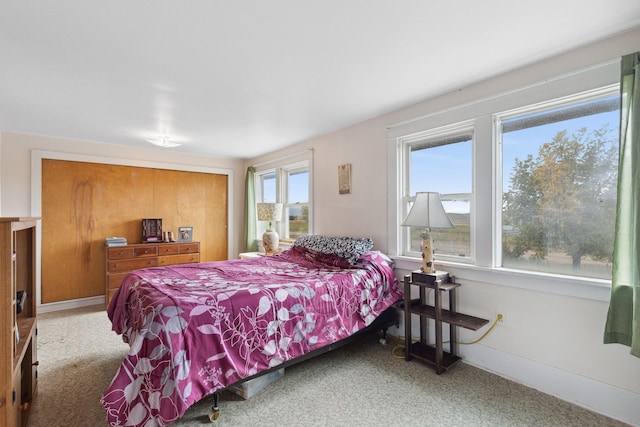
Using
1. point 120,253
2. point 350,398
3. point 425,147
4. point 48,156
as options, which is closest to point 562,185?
point 425,147

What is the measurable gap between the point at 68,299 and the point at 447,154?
5.10 meters

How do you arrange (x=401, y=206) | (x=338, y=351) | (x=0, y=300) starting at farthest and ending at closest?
1. (x=401, y=206)
2. (x=338, y=351)
3. (x=0, y=300)

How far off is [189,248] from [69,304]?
165cm

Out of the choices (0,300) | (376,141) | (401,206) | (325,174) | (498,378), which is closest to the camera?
(0,300)

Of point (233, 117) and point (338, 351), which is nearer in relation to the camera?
point (338, 351)

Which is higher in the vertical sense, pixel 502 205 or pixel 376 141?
pixel 376 141

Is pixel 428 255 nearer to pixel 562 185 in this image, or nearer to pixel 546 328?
pixel 546 328

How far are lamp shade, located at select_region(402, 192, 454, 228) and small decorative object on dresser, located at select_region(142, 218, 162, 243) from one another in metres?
3.88

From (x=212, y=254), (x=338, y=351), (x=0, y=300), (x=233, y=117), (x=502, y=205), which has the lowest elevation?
(x=338, y=351)

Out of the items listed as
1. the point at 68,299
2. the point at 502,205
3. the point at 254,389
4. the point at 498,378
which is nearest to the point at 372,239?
the point at 502,205

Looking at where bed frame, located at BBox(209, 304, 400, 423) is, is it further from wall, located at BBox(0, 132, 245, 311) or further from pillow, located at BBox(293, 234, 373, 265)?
wall, located at BBox(0, 132, 245, 311)

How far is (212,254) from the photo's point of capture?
5.45 m

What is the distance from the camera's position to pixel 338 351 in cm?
281

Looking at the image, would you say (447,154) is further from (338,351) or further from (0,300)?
(0,300)
